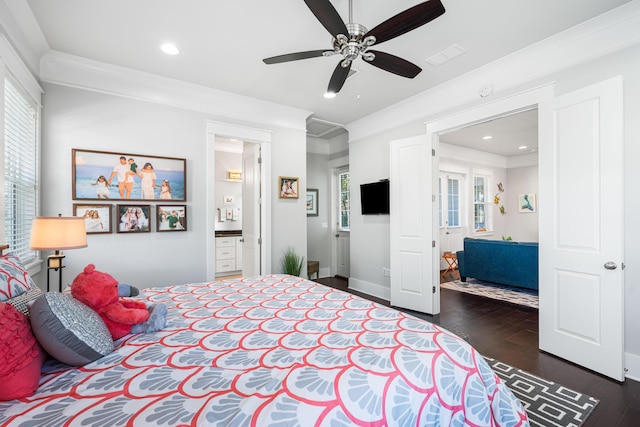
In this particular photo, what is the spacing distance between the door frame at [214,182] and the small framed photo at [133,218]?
620 millimetres

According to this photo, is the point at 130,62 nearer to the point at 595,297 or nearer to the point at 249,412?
the point at 249,412

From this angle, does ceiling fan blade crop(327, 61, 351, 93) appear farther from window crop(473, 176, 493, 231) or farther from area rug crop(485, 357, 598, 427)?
window crop(473, 176, 493, 231)

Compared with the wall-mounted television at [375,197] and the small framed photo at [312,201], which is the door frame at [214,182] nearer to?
the wall-mounted television at [375,197]

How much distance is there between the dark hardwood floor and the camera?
1.88 m

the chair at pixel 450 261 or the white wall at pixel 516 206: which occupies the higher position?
the white wall at pixel 516 206

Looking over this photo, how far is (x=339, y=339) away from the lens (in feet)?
4.34

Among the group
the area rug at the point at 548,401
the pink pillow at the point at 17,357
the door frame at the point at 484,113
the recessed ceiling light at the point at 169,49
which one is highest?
the recessed ceiling light at the point at 169,49

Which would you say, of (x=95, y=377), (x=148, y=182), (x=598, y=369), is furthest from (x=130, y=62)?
(x=598, y=369)

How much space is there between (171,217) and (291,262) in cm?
161

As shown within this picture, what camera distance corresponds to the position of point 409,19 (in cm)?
171

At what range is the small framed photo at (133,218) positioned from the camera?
120 inches

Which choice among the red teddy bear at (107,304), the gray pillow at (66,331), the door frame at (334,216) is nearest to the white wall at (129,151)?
the red teddy bear at (107,304)

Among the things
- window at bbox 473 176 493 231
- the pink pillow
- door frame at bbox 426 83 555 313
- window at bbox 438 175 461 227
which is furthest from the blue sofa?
the pink pillow

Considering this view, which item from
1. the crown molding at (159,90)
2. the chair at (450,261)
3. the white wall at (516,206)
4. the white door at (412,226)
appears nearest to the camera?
the crown molding at (159,90)
